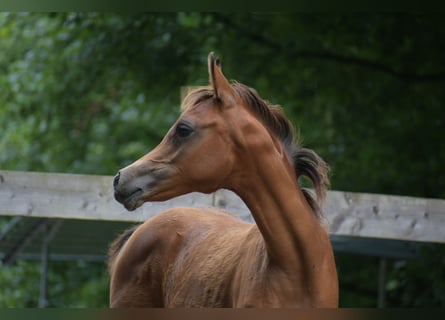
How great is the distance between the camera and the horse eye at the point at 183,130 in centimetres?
314

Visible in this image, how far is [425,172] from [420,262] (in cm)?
185

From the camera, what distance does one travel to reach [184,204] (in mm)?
4910

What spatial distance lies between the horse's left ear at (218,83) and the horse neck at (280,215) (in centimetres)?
25

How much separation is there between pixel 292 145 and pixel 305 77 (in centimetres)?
670

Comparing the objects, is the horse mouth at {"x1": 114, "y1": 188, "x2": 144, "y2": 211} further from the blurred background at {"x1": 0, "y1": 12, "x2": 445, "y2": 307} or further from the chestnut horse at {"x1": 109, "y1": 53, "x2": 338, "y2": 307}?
the blurred background at {"x1": 0, "y1": 12, "x2": 445, "y2": 307}

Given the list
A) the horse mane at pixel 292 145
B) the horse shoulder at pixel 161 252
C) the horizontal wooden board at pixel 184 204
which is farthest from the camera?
the horizontal wooden board at pixel 184 204

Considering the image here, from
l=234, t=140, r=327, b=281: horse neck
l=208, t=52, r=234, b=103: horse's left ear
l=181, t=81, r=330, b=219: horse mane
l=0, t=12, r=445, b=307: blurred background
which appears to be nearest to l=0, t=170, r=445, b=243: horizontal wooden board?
l=181, t=81, r=330, b=219: horse mane

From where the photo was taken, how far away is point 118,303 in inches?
167

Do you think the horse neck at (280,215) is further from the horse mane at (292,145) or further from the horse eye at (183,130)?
the horse eye at (183,130)

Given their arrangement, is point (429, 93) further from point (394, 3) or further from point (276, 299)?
point (394, 3)

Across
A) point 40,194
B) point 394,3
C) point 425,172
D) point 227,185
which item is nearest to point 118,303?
point 40,194

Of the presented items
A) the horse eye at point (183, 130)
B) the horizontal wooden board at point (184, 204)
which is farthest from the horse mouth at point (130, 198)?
the horizontal wooden board at point (184, 204)

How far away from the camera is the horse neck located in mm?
3152

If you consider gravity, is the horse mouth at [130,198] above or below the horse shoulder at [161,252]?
above
